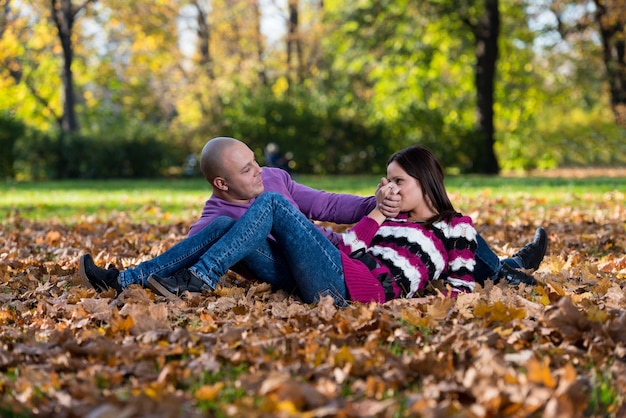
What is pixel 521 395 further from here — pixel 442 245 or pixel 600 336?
pixel 442 245

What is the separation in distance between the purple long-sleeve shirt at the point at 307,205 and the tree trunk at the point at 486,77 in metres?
20.1

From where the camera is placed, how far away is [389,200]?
172 inches

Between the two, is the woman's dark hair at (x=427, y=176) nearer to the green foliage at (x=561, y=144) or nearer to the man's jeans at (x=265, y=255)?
the man's jeans at (x=265, y=255)

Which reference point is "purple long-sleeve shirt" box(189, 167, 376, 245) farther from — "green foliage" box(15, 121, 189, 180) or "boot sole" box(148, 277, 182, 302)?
"green foliage" box(15, 121, 189, 180)

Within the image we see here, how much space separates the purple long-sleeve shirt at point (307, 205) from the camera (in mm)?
4754

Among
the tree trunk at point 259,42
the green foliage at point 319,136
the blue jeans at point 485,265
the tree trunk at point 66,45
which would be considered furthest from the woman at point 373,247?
the tree trunk at point 259,42

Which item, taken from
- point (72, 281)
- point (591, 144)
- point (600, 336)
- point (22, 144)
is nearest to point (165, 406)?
point (600, 336)

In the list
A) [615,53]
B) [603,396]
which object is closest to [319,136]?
[615,53]

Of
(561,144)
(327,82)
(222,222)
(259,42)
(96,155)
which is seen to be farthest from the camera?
(259,42)

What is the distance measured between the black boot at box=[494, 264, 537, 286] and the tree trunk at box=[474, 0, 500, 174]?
786 inches

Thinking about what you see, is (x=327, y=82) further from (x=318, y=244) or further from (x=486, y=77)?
(x=318, y=244)

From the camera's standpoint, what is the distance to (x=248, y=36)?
123 ft

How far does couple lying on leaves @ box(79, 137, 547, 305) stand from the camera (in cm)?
428

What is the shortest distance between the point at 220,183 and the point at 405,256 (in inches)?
46.8
